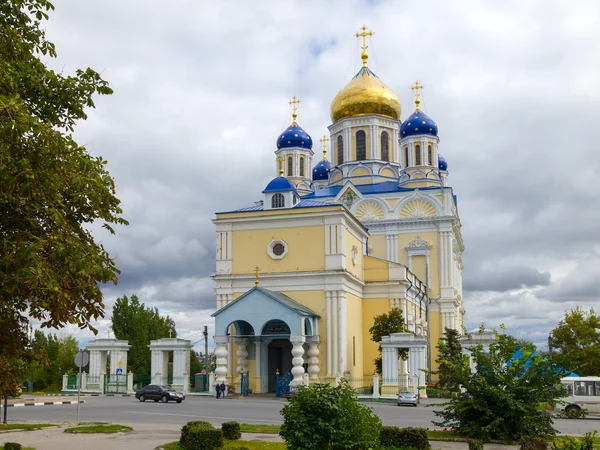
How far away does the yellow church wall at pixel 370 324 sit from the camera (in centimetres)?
3878

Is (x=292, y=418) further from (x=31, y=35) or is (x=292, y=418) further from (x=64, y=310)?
(x=31, y=35)

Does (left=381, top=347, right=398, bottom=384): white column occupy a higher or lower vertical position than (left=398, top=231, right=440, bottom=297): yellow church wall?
lower

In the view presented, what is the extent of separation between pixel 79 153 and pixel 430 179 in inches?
1730

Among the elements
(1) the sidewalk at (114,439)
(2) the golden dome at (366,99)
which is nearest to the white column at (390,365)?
(1) the sidewalk at (114,439)

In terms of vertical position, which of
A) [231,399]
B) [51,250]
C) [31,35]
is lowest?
[231,399]

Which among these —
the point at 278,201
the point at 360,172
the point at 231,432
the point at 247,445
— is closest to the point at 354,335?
the point at 278,201

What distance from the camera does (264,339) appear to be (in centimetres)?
3491

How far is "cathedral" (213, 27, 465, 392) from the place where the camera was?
1323 inches

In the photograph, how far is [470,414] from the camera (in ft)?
51.4

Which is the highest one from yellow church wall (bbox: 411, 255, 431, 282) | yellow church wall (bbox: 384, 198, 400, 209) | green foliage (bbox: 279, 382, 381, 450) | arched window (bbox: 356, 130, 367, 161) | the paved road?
arched window (bbox: 356, 130, 367, 161)

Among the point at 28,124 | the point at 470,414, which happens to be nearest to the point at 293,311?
the point at 470,414

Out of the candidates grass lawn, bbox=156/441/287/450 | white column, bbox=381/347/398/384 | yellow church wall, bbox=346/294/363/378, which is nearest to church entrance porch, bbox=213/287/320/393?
yellow church wall, bbox=346/294/363/378

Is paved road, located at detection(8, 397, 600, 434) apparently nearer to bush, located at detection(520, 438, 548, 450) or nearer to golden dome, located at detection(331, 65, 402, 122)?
bush, located at detection(520, 438, 548, 450)

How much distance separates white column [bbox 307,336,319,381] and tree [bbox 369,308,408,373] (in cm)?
358
